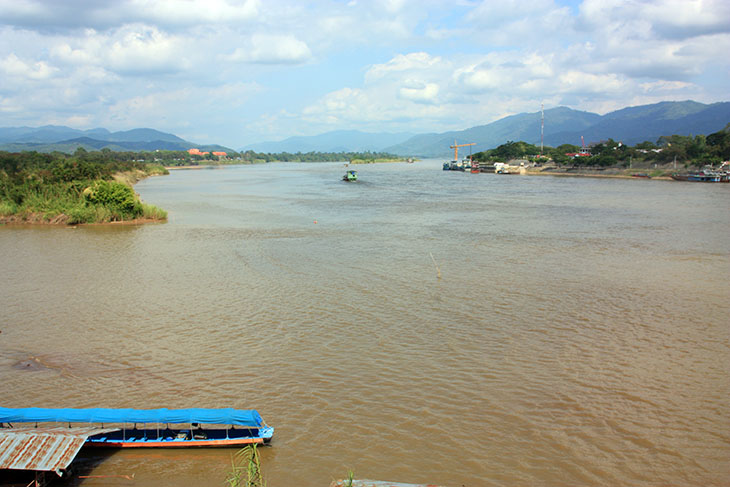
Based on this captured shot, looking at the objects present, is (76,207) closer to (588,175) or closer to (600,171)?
(588,175)

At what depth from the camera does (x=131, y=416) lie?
6.37 meters

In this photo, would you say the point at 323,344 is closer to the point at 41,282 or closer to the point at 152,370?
the point at 152,370

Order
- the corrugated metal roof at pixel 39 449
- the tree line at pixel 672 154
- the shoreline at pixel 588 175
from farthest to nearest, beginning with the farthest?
the tree line at pixel 672 154 < the shoreline at pixel 588 175 < the corrugated metal roof at pixel 39 449

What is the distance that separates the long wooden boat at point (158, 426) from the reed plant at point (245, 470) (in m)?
0.15

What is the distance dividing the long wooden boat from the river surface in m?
0.20

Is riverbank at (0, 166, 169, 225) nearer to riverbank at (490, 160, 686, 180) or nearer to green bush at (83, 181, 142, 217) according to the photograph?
green bush at (83, 181, 142, 217)

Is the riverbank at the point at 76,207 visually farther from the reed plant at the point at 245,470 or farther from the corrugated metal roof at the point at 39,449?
the reed plant at the point at 245,470

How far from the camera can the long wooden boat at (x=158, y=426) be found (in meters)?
6.29

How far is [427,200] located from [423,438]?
35698 millimetres

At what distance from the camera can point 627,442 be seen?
265 inches

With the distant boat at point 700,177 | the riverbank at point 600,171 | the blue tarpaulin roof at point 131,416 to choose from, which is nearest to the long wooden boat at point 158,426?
the blue tarpaulin roof at point 131,416

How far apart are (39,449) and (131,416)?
1.02m

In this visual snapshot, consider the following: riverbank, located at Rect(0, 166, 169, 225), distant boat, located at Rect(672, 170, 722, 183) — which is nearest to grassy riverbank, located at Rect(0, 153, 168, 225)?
riverbank, located at Rect(0, 166, 169, 225)

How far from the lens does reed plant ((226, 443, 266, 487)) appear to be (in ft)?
18.7
